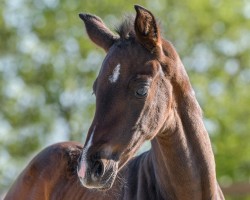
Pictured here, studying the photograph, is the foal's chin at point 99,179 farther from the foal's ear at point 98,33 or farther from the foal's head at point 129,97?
the foal's ear at point 98,33

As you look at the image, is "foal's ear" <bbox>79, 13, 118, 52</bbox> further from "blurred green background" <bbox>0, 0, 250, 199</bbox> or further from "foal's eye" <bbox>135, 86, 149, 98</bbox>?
"blurred green background" <bbox>0, 0, 250, 199</bbox>

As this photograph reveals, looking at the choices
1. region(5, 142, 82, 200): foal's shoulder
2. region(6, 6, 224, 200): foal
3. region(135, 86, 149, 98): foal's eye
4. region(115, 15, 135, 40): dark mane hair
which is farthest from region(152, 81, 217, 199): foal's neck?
region(5, 142, 82, 200): foal's shoulder

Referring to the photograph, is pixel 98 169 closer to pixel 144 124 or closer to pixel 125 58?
pixel 144 124

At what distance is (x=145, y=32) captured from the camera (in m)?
6.25

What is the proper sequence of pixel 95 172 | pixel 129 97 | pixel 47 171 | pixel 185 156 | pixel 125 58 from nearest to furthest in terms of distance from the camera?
pixel 95 172 < pixel 129 97 < pixel 125 58 < pixel 185 156 < pixel 47 171

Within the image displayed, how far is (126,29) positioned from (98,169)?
1.18m

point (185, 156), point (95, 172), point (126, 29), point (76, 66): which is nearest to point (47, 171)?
point (185, 156)

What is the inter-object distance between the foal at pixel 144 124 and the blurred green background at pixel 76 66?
21.4 metres

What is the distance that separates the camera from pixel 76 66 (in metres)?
30.9

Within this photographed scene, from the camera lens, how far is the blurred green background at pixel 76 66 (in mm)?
29219

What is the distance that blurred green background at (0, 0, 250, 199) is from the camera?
2922 cm

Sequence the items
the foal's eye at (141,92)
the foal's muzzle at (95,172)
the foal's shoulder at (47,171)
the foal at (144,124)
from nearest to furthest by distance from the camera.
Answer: the foal's muzzle at (95,172), the foal at (144,124), the foal's eye at (141,92), the foal's shoulder at (47,171)

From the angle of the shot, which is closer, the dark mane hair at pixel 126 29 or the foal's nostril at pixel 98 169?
the foal's nostril at pixel 98 169

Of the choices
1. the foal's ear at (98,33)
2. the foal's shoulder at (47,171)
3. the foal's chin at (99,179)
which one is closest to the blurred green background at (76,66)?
the foal's shoulder at (47,171)
